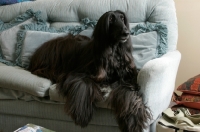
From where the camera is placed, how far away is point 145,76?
5.22 ft

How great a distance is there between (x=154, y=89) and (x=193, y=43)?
1056 millimetres

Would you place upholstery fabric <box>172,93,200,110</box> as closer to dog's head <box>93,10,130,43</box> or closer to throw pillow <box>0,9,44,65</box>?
dog's head <box>93,10,130,43</box>

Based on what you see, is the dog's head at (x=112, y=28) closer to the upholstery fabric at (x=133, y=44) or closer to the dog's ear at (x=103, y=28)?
the dog's ear at (x=103, y=28)

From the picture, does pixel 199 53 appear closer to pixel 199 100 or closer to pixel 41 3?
pixel 199 100

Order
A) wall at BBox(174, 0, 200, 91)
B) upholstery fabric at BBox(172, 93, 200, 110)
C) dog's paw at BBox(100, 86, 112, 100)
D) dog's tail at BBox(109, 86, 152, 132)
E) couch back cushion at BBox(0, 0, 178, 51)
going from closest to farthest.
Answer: dog's tail at BBox(109, 86, 152, 132) < dog's paw at BBox(100, 86, 112, 100) < upholstery fabric at BBox(172, 93, 200, 110) < couch back cushion at BBox(0, 0, 178, 51) < wall at BBox(174, 0, 200, 91)

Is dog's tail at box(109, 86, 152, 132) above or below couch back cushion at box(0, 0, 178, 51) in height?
below

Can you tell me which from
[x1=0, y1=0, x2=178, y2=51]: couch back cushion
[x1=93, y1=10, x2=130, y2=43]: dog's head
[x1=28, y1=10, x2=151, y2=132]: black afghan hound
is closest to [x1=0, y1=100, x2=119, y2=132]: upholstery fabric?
[x1=28, y1=10, x2=151, y2=132]: black afghan hound

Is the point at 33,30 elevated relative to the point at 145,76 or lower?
elevated

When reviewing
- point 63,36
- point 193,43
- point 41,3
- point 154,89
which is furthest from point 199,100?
point 41,3

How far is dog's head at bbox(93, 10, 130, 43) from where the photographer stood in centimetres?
162

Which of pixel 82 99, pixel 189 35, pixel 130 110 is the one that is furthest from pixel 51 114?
pixel 189 35

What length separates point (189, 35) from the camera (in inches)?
97.9

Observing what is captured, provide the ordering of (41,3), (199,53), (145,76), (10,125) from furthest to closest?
(41,3) < (199,53) < (10,125) < (145,76)

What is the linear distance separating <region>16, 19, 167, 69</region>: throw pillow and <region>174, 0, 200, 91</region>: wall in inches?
20.5
